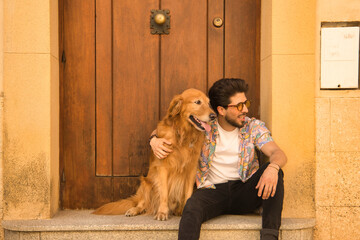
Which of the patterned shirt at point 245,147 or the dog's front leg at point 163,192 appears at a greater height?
the patterned shirt at point 245,147

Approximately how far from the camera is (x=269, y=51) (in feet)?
9.73

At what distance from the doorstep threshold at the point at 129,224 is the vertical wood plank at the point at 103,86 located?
0.63 m

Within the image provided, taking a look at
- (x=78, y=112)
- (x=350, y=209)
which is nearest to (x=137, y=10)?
(x=78, y=112)

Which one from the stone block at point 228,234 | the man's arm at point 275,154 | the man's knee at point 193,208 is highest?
the man's arm at point 275,154

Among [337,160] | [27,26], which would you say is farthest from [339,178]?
[27,26]

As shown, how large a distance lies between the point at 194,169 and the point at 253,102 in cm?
90

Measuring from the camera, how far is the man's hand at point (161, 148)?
110 inches

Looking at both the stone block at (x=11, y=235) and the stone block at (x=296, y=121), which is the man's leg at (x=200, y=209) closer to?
the stone block at (x=296, y=121)

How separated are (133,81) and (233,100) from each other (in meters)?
1.01

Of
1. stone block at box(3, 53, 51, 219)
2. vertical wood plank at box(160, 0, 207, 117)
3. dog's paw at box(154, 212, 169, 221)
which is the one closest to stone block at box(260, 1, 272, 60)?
vertical wood plank at box(160, 0, 207, 117)

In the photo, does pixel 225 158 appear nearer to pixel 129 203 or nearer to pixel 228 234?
pixel 228 234

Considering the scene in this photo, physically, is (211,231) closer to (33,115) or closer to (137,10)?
(33,115)

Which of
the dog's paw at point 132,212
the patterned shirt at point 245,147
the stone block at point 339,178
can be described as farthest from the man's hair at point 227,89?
the dog's paw at point 132,212

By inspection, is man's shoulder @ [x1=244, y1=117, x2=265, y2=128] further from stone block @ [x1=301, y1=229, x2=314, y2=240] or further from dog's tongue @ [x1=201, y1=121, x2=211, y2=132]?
stone block @ [x1=301, y1=229, x2=314, y2=240]
